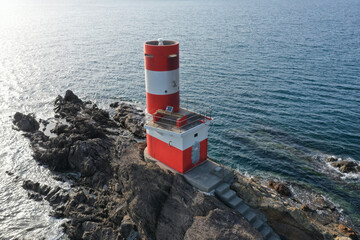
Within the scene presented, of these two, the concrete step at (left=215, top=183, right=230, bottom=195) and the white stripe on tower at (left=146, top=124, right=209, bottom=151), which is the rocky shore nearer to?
the concrete step at (left=215, top=183, right=230, bottom=195)

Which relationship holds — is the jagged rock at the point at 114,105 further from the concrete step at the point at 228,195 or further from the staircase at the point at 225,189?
the concrete step at the point at 228,195

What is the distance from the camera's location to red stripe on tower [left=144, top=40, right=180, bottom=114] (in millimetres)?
17594

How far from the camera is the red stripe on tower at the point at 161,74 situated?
693 inches

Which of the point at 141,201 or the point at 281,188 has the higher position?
the point at 141,201

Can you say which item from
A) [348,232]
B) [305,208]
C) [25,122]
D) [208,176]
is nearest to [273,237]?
[208,176]

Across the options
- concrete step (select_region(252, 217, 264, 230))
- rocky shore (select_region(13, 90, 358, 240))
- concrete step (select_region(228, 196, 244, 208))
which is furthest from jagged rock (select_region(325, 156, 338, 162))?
concrete step (select_region(228, 196, 244, 208))

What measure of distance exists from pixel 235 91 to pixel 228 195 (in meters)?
27.5

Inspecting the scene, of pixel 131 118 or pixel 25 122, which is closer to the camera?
pixel 25 122

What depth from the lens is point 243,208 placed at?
16.9 meters

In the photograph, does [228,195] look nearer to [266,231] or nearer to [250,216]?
[250,216]

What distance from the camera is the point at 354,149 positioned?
29.2 metres

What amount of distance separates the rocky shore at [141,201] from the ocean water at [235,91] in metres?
1.54

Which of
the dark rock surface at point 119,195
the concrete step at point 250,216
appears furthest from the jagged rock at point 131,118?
the concrete step at point 250,216

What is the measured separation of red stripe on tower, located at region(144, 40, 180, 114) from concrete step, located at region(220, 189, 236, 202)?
6.88 m
